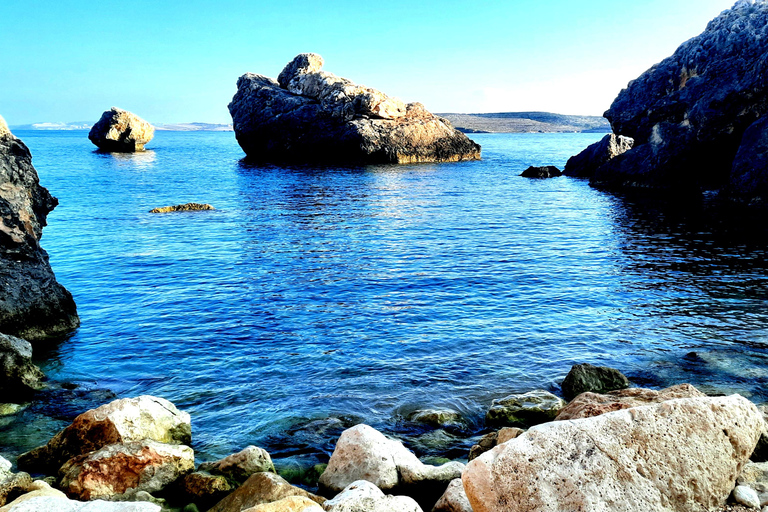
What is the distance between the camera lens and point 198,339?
18.5 m

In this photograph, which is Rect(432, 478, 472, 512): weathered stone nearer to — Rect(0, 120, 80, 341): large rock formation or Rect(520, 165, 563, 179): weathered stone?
Rect(0, 120, 80, 341): large rock formation

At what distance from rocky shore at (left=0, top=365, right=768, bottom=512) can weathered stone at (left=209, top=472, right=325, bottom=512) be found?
2cm

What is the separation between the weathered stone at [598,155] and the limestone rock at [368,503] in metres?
63.8

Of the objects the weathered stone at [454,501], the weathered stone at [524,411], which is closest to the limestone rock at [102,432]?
the weathered stone at [454,501]

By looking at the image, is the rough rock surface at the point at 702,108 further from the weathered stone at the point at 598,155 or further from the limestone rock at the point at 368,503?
the limestone rock at the point at 368,503

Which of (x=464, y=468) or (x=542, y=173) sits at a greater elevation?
(x=542, y=173)

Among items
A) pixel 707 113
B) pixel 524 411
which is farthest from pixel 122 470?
pixel 707 113

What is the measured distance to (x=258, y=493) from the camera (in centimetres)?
934

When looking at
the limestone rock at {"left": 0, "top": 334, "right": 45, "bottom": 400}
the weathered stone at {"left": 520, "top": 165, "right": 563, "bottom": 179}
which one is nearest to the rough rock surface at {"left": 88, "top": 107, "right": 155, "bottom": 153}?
the weathered stone at {"left": 520, "top": 165, "right": 563, "bottom": 179}

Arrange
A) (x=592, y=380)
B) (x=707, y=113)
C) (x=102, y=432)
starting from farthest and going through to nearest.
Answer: (x=707, y=113)
(x=592, y=380)
(x=102, y=432)

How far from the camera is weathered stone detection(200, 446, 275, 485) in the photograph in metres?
10.5

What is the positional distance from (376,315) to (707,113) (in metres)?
42.8

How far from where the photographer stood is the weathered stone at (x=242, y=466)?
1049 cm

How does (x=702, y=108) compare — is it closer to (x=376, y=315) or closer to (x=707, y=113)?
(x=707, y=113)
